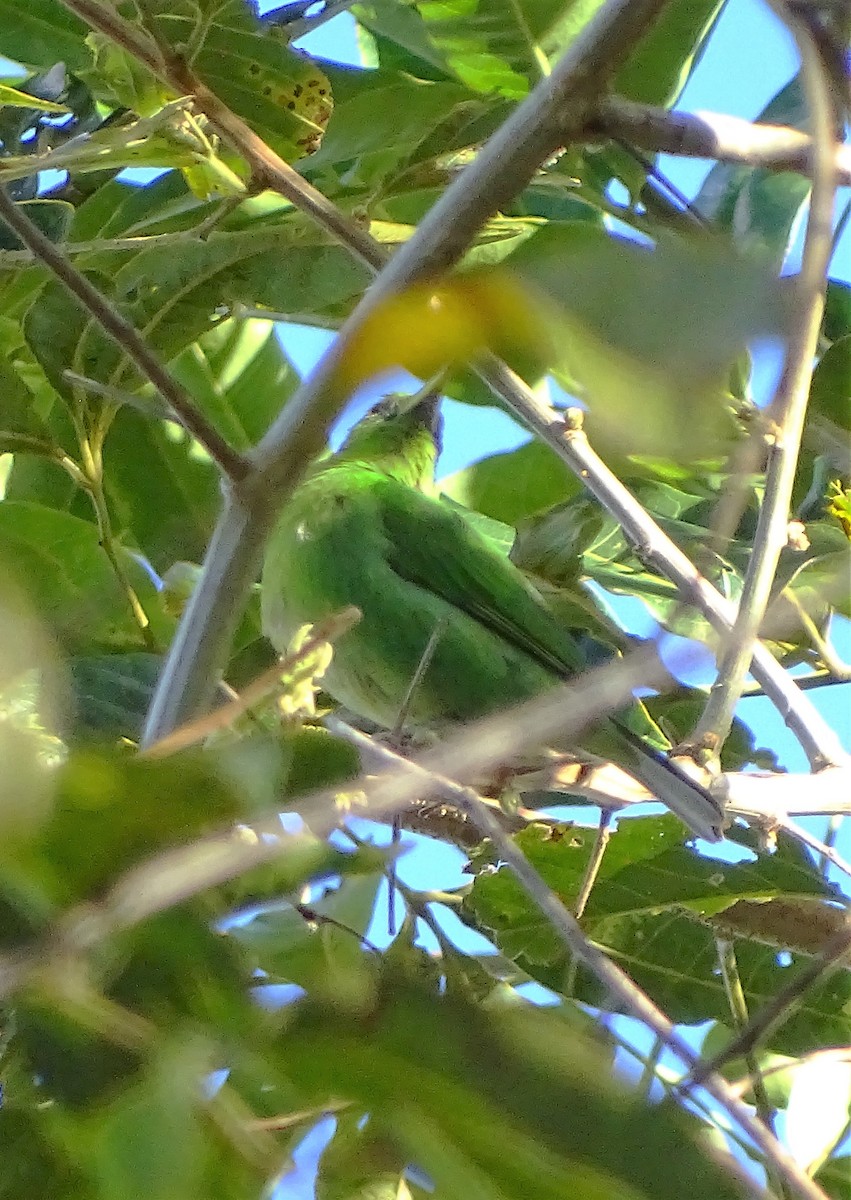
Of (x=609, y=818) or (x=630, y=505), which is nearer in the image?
(x=630, y=505)

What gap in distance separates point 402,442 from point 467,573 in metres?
0.40

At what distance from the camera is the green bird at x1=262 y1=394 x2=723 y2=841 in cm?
153

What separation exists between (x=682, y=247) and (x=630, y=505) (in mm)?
619

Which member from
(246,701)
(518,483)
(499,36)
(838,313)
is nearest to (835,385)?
(838,313)

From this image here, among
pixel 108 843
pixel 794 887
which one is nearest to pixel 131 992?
pixel 108 843

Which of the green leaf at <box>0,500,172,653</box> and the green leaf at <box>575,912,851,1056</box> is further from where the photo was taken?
the green leaf at <box>575,912,851,1056</box>

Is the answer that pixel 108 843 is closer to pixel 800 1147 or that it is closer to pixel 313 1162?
pixel 313 1162

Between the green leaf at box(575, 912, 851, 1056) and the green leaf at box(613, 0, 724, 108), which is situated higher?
the green leaf at box(613, 0, 724, 108)

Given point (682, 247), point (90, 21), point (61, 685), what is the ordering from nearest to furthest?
point (682, 247) → point (61, 685) → point (90, 21)

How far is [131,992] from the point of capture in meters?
0.38

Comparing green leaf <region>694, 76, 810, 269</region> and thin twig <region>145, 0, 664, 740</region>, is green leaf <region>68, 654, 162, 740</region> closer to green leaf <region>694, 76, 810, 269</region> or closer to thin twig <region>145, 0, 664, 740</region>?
thin twig <region>145, 0, 664, 740</region>

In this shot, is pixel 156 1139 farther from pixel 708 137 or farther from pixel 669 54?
pixel 669 54

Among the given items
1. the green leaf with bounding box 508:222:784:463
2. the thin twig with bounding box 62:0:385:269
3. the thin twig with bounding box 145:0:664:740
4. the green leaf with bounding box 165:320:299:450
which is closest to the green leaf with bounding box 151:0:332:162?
the thin twig with bounding box 62:0:385:269

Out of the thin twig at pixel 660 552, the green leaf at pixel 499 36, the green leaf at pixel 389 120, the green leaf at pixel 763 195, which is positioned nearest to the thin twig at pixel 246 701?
the thin twig at pixel 660 552
